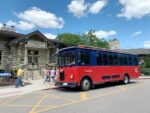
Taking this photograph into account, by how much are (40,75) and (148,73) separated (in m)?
19.3

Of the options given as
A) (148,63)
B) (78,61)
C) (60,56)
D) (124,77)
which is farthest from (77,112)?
(148,63)

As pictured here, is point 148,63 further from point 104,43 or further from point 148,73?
point 104,43

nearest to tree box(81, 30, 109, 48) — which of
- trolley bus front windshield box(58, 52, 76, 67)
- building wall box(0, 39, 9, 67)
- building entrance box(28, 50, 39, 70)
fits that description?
building entrance box(28, 50, 39, 70)

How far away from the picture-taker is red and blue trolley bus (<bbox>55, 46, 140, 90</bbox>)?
14141 millimetres

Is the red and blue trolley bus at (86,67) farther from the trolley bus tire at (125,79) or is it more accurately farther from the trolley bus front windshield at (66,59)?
the trolley bus tire at (125,79)

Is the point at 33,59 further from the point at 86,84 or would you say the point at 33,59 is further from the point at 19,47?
the point at 86,84

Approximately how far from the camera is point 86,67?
14.7 meters

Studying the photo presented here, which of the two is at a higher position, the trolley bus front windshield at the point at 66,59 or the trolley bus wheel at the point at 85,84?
the trolley bus front windshield at the point at 66,59

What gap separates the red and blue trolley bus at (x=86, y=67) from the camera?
14141mm

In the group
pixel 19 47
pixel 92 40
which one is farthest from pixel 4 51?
pixel 92 40

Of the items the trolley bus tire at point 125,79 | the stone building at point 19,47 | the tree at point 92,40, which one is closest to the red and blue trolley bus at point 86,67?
the trolley bus tire at point 125,79

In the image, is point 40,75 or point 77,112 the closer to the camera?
point 77,112

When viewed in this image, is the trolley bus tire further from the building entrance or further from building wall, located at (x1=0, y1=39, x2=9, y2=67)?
building wall, located at (x1=0, y1=39, x2=9, y2=67)

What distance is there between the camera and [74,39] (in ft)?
194
